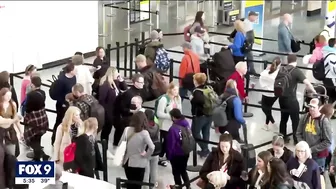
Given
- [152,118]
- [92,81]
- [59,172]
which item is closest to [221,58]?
[92,81]

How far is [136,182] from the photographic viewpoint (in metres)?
10.0

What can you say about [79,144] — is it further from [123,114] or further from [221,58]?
[221,58]

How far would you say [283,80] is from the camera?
12.8m

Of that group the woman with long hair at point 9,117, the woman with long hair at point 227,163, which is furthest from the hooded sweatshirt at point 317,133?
the woman with long hair at point 9,117

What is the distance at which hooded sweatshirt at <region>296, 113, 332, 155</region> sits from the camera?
10.8 meters

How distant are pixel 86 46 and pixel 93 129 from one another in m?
9.21

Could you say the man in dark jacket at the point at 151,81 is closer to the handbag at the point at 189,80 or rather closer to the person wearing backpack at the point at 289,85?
the handbag at the point at 189,80

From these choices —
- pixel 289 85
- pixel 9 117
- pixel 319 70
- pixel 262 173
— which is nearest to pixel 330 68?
pixel 319 70

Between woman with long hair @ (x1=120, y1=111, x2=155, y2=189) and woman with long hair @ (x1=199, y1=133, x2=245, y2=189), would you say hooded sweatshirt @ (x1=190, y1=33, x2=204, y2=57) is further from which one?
woman with long hair @ (x1=199, y1=133, x2=245, y2=189)

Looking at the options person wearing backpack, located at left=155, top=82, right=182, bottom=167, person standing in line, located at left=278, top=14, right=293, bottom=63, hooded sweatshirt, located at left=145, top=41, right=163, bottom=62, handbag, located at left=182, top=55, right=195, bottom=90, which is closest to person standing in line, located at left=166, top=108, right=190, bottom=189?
person wearing backpack, located at left=155, top=82, right=182, bottom=167

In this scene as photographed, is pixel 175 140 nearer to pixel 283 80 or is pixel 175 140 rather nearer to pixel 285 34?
pixel 283 80

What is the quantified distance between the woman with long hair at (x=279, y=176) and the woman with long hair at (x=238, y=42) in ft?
21.4

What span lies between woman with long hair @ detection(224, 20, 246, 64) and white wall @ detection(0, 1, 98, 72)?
4625mm

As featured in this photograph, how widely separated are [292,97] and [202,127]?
1.64 metres
